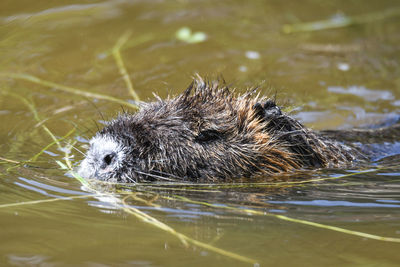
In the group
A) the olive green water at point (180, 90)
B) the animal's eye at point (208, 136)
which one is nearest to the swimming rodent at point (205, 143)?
the animal's eye at point (208, 136)

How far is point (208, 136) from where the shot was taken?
3.95m

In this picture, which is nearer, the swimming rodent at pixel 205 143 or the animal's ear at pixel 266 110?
the swimming rodent at pixel 205 143

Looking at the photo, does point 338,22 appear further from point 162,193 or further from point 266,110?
point 162,193

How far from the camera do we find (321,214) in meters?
3.24

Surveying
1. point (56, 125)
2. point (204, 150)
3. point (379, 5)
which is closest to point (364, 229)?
point (204, 150)

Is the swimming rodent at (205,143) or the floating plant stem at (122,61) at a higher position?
the floating plant stem at (122,61)

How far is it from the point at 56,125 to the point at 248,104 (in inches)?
77.0

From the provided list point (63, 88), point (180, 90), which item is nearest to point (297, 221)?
point (180, 90)

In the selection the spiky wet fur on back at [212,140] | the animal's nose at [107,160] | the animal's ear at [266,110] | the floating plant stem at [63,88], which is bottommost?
the animal's nose at [107,160]

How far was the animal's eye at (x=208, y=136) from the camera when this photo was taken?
3.91 meters

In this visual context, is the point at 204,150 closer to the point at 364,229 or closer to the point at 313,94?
the point at 364,229

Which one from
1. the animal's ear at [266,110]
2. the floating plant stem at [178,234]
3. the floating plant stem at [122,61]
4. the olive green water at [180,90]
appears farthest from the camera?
the floating plant stem at [122,61]

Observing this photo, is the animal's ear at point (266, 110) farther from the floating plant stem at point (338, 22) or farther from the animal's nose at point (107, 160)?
the floating plant stem at point (338, 22)

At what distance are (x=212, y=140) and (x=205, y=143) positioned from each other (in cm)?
7
